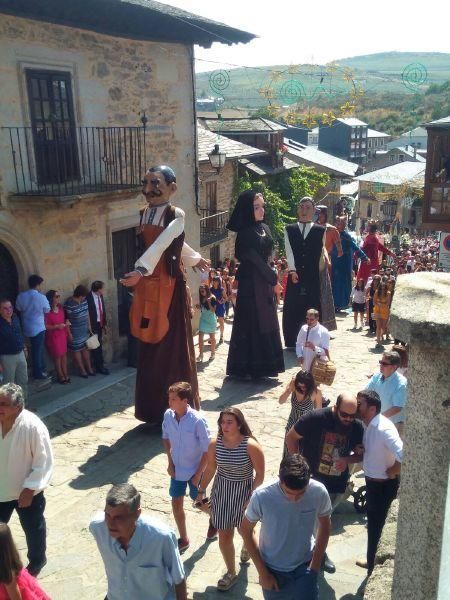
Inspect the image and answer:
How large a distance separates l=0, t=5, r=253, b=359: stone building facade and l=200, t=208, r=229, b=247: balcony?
7.71 meters

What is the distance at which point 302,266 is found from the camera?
9805mm

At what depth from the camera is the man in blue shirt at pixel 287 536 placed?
3691 millimetres

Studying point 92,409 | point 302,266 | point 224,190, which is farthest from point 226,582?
point 224,190

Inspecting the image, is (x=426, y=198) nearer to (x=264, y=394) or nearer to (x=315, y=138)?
(x=264, y=394)

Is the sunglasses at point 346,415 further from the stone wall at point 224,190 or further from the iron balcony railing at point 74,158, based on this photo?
the stone wall at point 224,190

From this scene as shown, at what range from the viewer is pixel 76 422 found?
24.8 ft

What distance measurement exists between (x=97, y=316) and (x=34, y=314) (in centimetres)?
125

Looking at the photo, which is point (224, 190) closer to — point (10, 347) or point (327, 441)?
point (10, 347)

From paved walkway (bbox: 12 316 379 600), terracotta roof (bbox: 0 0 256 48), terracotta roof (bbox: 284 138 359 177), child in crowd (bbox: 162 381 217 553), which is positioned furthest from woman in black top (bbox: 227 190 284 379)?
terracotta roof (bbox: 284 138 359 177)

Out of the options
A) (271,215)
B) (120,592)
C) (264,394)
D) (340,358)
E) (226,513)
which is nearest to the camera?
(120,592)

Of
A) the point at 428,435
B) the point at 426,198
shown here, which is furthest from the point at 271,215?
the point at 428,435

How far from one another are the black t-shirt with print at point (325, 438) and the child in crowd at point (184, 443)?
0.73 metres

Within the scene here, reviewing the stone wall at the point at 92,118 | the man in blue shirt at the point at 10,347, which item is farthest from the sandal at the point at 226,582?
the stone wall at the point at 92,118

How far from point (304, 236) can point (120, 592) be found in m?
6.85
